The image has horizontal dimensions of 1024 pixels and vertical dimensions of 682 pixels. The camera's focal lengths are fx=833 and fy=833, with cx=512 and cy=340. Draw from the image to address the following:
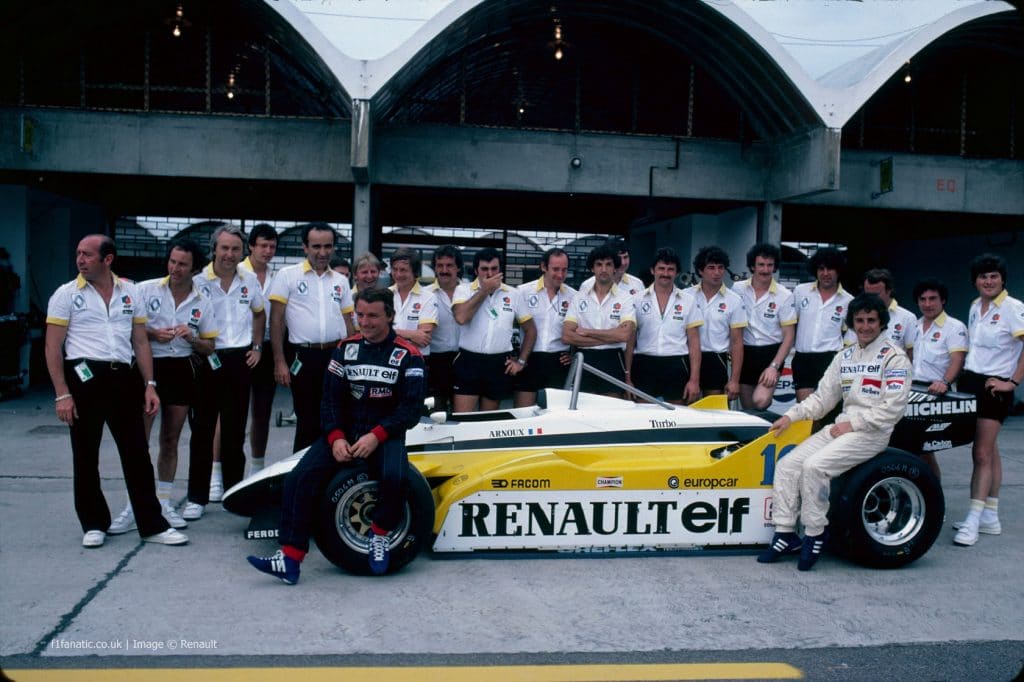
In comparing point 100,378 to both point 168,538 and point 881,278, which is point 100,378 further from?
point 881,278

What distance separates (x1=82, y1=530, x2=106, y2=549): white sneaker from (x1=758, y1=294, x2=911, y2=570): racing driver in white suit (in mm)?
3833

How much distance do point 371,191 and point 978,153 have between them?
10664mm

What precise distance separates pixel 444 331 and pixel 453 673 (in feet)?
11.7

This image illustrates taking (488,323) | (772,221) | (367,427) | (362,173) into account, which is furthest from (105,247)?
(772,221)

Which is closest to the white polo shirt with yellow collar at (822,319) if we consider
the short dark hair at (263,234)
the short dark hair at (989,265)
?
the short dark hair at (989,265)

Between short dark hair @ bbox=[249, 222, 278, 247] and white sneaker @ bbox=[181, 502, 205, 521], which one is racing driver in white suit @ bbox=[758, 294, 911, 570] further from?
short dark hair @ bbox=[249, 222, 278, 247]

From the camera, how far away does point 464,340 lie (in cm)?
640

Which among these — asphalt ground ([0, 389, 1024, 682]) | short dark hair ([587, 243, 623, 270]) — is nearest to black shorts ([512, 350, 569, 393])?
short dark hair ([587, 243, 623, 270])

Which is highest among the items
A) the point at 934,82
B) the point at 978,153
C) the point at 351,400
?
the point at 934,82

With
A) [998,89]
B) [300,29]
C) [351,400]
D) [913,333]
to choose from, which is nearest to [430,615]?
[351,400]

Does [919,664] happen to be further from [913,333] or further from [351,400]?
[913,333]

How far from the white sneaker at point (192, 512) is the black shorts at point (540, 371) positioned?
2477 mm

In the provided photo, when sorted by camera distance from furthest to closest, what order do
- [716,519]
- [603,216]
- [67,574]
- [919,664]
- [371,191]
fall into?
1. [603,216]
2. [371,191]
3. [716,519]
4. [67,574]
5. [919,664]

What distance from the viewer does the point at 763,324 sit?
6.75 meters
